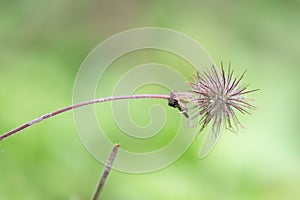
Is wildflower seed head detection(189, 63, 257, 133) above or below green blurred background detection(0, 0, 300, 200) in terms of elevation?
below

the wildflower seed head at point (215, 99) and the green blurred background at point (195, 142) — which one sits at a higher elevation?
the green blurred background at point (195, 142)

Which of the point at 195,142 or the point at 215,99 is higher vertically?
the point at 195,142

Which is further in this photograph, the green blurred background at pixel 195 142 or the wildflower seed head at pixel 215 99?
the green blurred background at pixel 195 142

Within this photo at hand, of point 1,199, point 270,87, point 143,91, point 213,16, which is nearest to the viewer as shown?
point 1,199

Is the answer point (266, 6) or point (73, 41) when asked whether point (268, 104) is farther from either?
point (73, 41)

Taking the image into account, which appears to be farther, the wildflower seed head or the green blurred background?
the green blurred background

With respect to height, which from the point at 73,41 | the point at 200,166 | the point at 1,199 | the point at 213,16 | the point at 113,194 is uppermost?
the point at 213,16

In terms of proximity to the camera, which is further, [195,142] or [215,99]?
[195,142]

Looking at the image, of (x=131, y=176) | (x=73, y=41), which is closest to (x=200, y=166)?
(x=131, y=176)
